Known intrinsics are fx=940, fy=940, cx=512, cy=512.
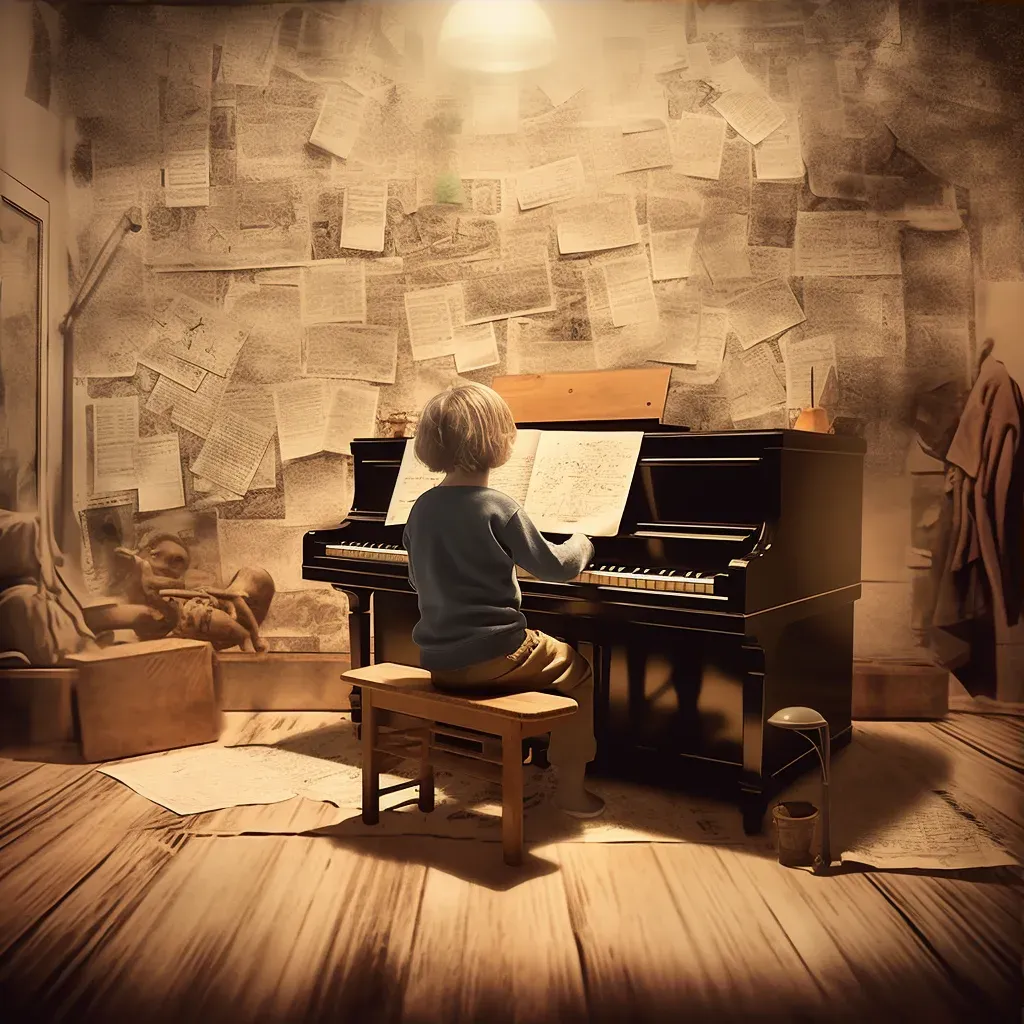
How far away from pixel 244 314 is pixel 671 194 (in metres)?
2.00

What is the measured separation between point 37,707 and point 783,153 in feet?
12.7

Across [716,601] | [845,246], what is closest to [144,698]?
[716,601]

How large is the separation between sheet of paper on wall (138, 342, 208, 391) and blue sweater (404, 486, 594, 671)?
220cm

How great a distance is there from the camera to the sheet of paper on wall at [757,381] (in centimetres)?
412

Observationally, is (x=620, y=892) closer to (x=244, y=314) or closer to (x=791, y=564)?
(x=791, y=564)

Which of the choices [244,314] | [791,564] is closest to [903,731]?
[791,564]

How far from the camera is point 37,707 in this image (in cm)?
372

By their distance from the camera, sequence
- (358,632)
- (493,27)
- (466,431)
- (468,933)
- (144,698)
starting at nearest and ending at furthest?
1. (468,933)
2. (466,431)
3. (144,698)
4. (493,27)
5. (358,632)

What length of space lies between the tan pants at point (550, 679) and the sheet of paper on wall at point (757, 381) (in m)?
1.83

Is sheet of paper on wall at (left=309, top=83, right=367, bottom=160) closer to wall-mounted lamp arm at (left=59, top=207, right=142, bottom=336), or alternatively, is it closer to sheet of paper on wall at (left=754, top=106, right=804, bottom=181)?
wall-mounted lamp arm at (left=59, top=207, right=142, bottom=336)

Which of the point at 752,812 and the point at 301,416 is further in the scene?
the point at 301,416

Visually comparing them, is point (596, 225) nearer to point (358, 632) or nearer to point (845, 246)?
point (845, 246)

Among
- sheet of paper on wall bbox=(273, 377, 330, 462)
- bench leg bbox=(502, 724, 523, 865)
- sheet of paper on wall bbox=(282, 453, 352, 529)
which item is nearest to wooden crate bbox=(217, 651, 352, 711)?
sheet of paper on wall bbox=(282, 453, 352, 529)

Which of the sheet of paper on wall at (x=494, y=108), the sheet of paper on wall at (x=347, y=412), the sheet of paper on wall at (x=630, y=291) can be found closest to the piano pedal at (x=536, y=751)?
the sheet of paper on wall at (x=347, y=412)
